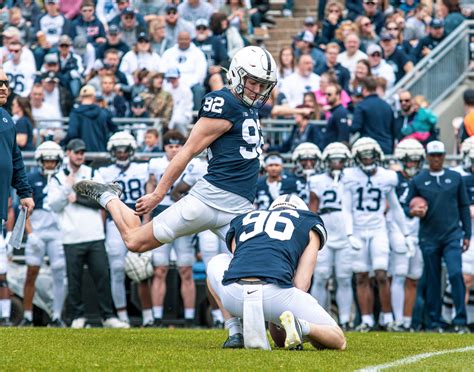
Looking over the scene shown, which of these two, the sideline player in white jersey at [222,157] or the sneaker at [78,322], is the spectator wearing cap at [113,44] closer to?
the sneaker at [78,322]

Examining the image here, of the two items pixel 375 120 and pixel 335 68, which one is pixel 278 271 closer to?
pixel 375 120

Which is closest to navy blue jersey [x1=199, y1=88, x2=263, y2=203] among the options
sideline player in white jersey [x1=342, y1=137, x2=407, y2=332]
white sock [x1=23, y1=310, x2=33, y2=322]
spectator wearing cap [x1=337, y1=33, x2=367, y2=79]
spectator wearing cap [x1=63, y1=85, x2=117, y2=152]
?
sideline player in white jersey [x1=342, y1=137, x2=407, y2=332]

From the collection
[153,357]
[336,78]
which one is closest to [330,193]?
[336,78]

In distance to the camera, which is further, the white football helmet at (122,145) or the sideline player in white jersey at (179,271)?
the white football helmet at (122,145)

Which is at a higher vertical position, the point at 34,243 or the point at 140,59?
the point at 140,59

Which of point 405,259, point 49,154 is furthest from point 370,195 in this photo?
point 49,154

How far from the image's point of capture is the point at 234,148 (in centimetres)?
969

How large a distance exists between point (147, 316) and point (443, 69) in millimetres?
6416

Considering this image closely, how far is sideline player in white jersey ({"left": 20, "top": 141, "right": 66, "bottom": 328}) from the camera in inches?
582

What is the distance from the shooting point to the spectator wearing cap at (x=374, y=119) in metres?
16.3

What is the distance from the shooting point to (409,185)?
1465 cm

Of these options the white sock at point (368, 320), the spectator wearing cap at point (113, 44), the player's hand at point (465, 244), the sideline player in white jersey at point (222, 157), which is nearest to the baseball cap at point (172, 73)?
the spectator wearing cap at point (113, 44)

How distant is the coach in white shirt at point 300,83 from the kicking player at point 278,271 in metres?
8.84

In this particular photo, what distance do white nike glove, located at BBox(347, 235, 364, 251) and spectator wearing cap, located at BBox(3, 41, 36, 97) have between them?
607 cm
